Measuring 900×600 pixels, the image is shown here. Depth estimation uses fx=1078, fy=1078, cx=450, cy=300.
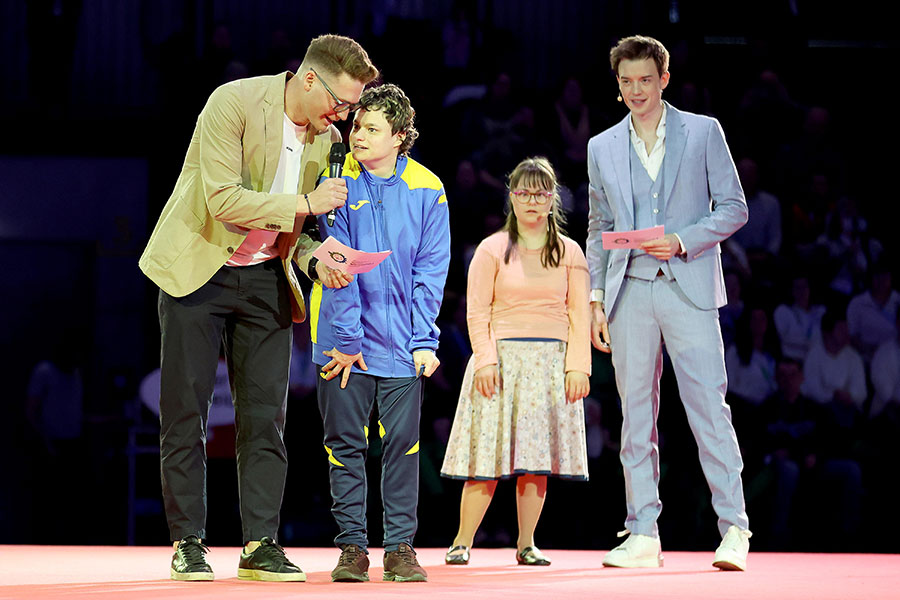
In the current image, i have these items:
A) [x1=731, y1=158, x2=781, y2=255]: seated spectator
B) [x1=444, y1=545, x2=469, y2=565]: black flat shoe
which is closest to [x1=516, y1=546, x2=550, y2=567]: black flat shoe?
[x1=444, y1=545, x2=469, y2=565]: black flat shoe

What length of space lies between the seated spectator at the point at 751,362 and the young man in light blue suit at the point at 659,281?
2480mm

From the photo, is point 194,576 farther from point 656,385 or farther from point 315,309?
point 656,385

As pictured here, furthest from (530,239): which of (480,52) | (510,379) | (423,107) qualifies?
(480,52)

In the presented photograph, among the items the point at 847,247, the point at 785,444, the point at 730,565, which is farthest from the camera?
the point at 847,247

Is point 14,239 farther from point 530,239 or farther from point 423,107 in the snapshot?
point 530,239

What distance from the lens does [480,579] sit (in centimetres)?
284

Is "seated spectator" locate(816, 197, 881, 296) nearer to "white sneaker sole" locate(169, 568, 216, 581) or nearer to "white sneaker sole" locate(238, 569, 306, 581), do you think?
"white sneaker sole" locate(238, 569, 306, 581)

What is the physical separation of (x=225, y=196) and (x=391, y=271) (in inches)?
18.6

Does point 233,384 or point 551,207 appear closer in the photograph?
point 233,384

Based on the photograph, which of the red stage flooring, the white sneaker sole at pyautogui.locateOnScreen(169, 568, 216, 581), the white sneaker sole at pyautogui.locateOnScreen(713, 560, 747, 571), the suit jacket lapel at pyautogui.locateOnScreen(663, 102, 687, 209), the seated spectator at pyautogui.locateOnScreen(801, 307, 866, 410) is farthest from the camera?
the seated spectator at pyautogui.locateOnScreen(801, 307, 866, 410)

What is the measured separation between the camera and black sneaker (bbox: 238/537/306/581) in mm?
2678

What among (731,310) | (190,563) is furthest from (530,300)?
(731,310)

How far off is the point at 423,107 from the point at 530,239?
9.65ft

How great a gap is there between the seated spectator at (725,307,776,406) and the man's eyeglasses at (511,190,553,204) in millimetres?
2576
